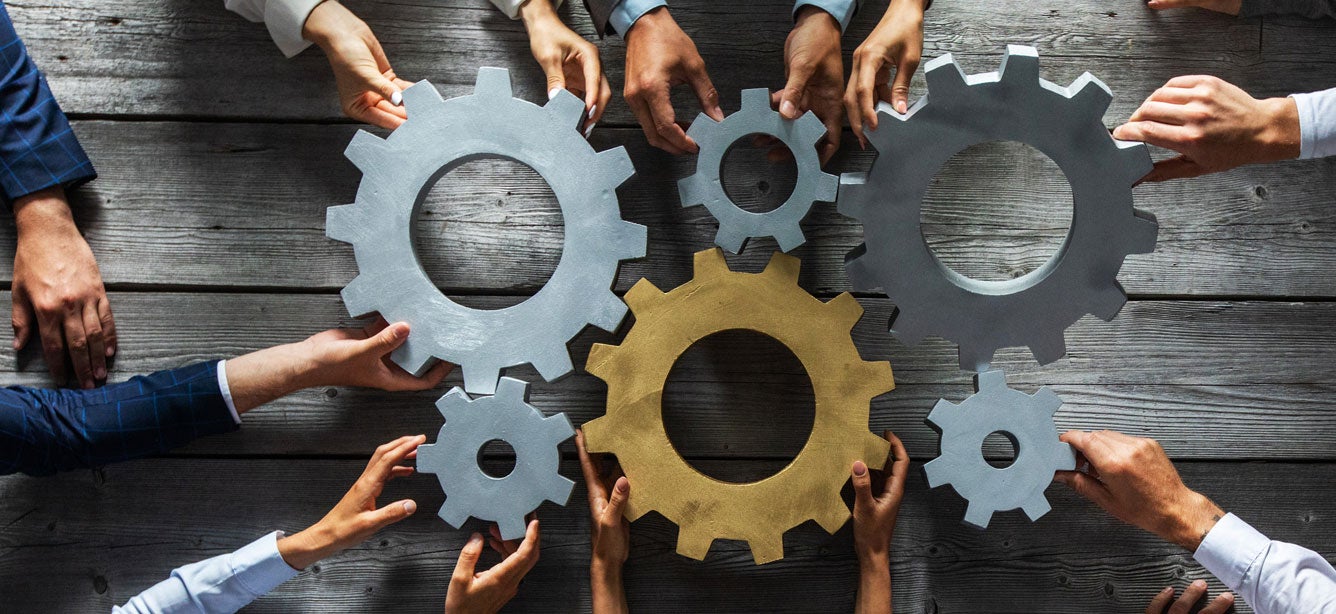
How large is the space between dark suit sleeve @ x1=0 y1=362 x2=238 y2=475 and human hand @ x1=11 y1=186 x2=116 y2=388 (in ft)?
0.19

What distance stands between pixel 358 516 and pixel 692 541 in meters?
0.38

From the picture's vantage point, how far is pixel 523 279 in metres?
1.02

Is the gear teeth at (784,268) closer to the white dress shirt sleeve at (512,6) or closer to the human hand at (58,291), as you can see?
the white dress shirt sleeve at (512,6)

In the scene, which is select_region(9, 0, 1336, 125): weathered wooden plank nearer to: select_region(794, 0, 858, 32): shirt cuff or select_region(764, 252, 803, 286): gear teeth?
select_region(794, 0, 858, 32): shirt cuff

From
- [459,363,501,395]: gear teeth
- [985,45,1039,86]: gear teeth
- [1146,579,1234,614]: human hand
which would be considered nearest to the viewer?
[985,45,1039,86]: gear teeth

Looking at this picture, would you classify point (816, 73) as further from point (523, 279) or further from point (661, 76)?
point (523, 279)

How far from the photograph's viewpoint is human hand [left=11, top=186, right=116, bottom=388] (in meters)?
0.99

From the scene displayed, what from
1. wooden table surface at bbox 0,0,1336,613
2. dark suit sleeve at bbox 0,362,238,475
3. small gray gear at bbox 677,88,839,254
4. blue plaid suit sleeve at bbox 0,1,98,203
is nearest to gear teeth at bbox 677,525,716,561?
wooden table surface at bbox 0,0,1336,613

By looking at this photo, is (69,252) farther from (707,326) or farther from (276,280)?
(707,326)

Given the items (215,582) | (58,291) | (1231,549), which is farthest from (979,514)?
(58,291)

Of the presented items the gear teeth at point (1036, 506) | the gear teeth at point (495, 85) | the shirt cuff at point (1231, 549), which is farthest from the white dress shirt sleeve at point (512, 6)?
the shirt cuff at point (1231, 549)

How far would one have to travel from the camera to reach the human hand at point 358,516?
0.92 meters

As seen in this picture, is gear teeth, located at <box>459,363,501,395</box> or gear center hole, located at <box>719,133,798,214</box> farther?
gear center hole, located at <box>719,133,798,214</box>

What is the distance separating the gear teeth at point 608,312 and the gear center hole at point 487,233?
16 cm
